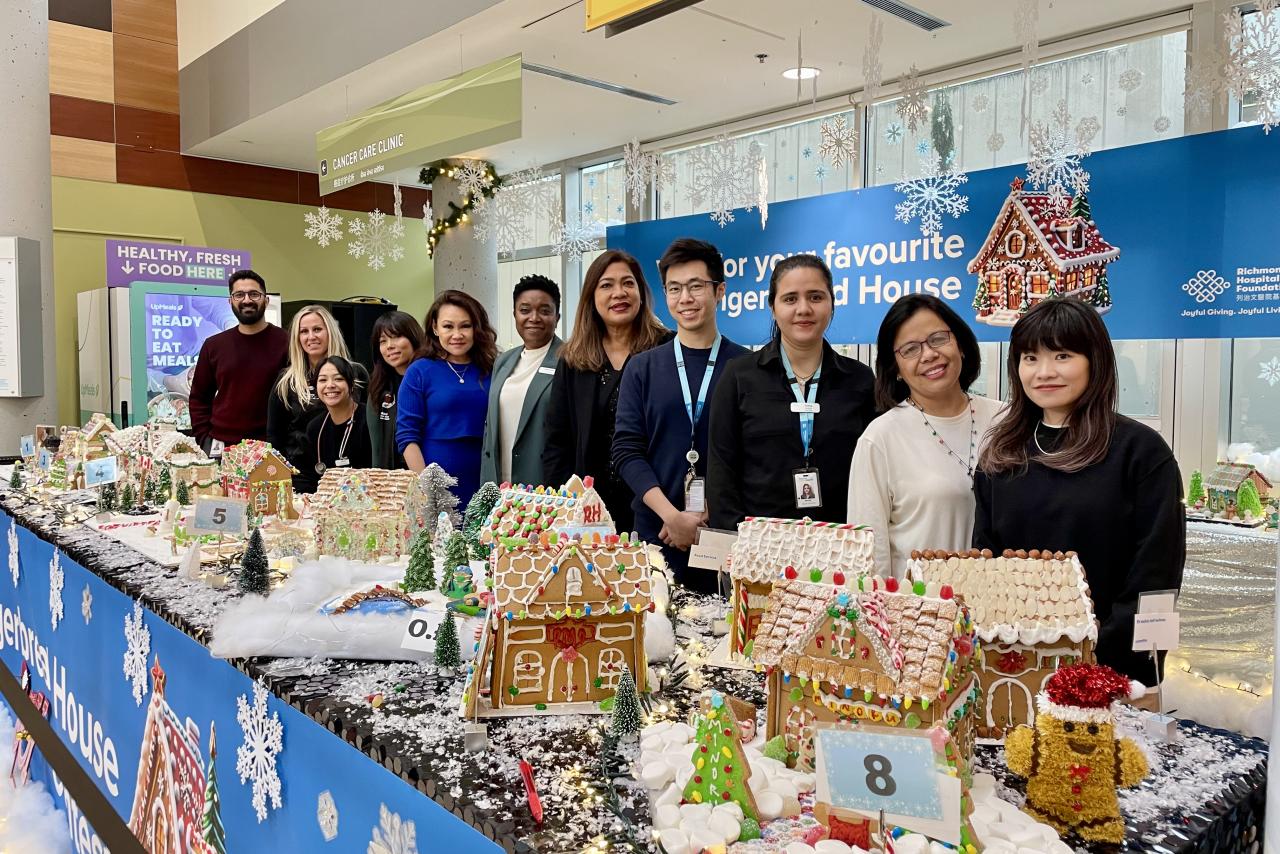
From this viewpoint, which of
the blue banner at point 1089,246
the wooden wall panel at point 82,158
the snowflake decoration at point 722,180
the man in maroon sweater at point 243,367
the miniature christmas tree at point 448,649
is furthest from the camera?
the wooden wall panel at point 82,158

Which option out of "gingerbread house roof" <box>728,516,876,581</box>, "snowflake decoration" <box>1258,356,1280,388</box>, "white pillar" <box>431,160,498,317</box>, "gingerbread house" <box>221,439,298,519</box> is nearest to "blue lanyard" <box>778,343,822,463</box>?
"gingerbread house roof" <box>728,516,876,581</box>

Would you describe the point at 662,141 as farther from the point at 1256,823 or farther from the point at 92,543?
the point at 1256,823

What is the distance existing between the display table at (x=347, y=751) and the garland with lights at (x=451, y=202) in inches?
197

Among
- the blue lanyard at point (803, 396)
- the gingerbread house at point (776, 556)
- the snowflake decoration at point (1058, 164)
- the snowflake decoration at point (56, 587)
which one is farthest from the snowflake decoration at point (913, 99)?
the snowflake decoration at point (56, 587)

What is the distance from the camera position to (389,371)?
14.0 feet

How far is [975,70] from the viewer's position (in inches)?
207

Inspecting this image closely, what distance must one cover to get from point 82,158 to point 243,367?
15.2 feet

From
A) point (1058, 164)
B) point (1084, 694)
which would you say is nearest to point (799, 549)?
point (1084, 694)

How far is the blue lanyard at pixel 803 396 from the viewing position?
2375 millimetres

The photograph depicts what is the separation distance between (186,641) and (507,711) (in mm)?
977

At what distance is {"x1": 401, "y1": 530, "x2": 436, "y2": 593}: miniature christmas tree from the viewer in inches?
83.7

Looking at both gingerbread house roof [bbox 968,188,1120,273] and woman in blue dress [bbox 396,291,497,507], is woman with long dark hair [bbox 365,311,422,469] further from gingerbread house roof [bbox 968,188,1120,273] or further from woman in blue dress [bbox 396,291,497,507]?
gingerbread house roof [bbox 968,188,1120,273]

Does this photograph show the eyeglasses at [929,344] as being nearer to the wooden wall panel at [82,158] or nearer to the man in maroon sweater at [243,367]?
the man in maroon sweater at [243,367]

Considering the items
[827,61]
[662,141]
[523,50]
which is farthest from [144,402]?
[827,61]
